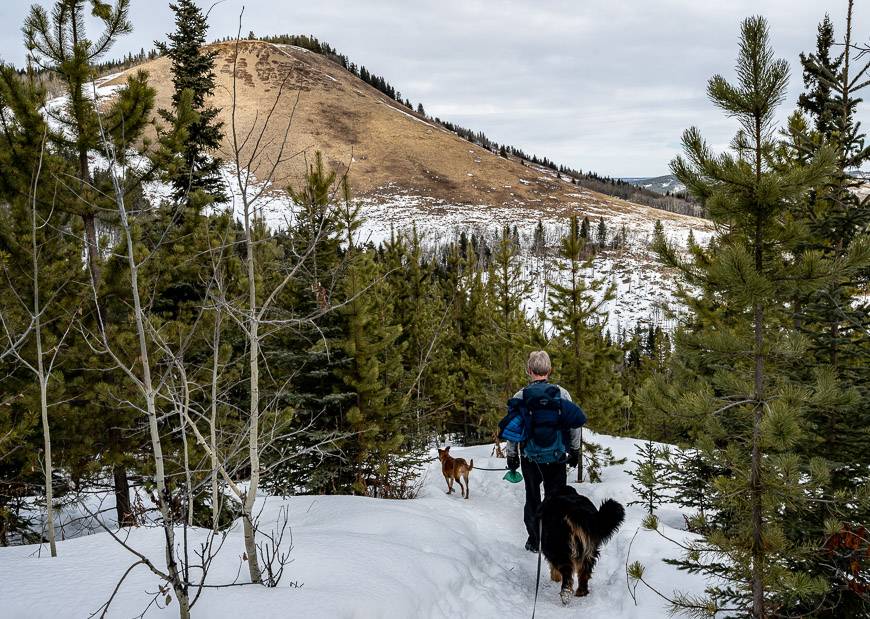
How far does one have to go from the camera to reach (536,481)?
18.3 ft

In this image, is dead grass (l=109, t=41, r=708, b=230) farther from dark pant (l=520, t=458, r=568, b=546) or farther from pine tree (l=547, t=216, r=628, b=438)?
dark pant (l=520, t=458, r=568, b=546)

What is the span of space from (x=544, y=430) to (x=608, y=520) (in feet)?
3.66

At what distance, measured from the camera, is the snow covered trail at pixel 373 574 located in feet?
10.8

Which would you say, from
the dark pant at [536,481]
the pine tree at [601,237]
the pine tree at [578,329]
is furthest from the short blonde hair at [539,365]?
the pine tree at [601,237]

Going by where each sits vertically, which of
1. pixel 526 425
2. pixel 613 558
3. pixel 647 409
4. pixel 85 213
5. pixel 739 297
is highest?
pixel 85 213

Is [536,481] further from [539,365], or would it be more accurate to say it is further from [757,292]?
[757,292]

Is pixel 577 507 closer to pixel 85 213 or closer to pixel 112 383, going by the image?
pixel 112 383

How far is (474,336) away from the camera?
24.4m

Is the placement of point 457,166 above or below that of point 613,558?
above

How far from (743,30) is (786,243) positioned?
55.3 inches

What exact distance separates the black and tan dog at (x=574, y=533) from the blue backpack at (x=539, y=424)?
0.61 meters

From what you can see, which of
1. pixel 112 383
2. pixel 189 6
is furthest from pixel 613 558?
pixel 189 6

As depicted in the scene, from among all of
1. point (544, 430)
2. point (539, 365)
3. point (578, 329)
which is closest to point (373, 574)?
point (544, 430)

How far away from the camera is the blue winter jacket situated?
17.0 feet
